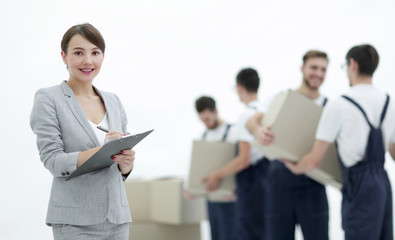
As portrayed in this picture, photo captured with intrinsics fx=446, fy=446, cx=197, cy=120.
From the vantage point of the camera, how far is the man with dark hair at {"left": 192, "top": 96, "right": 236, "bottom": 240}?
347 centimetres

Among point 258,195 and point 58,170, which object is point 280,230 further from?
point 58,170

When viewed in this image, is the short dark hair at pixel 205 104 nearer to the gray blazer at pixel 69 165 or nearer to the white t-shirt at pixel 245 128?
the white t-shirt at pixel 245 128

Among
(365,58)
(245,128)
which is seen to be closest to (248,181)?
(245,128)

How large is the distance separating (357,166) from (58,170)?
1.43 meters

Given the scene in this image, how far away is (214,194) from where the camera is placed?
339 centimetres

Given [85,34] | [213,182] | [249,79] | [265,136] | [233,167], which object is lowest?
[213,182]

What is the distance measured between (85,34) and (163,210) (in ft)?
8.50

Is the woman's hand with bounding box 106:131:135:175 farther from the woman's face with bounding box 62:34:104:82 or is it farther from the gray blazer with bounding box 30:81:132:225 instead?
the woman's face with bounding box 62:34:104:82

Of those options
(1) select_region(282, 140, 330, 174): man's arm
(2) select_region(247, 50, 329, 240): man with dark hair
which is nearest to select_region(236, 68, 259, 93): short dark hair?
(2) select_region(247, 50, 329, 240): man with dark hair

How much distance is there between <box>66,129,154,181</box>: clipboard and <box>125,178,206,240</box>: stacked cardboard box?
2398mm

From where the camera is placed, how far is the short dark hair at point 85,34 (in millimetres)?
1334

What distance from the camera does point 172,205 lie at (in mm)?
3682

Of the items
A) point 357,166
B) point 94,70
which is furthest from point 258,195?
point 94,70

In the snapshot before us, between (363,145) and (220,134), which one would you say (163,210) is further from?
(363,145)
